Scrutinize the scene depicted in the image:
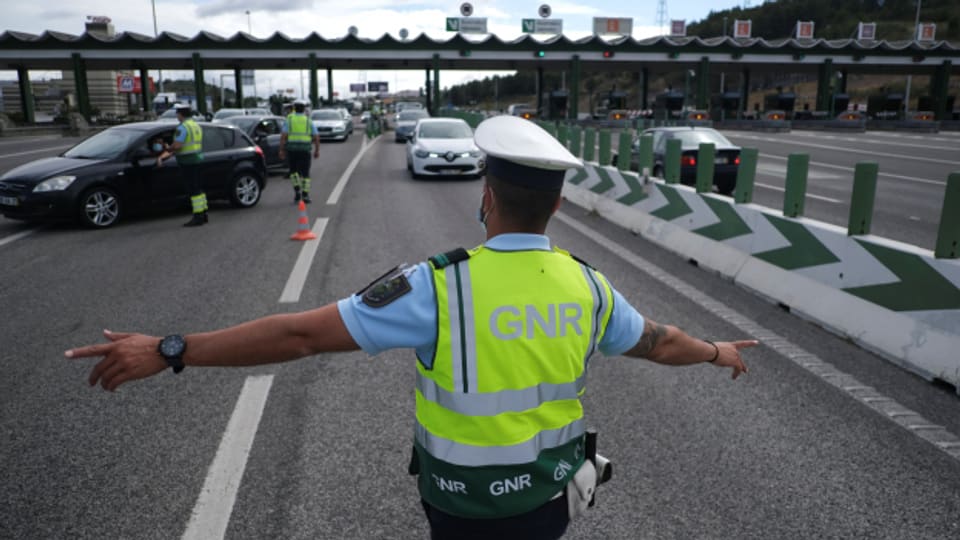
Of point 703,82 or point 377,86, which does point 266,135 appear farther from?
point 377,86

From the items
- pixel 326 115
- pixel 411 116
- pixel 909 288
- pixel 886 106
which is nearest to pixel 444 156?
pixel 909 288

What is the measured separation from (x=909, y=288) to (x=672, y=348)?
4359 millimetres

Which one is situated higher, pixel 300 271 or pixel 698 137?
pixel 698 137

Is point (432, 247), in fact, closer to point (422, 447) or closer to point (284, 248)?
point (284, 248)

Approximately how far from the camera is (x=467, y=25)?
57.6 meters

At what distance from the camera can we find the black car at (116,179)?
11320mm

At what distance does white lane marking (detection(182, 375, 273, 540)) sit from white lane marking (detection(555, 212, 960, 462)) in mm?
3870

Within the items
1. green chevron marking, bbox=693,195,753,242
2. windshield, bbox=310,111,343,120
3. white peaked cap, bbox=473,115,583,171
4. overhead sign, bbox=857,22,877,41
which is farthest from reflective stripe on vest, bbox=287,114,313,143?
overhead sign, bbox=857,22,877,41

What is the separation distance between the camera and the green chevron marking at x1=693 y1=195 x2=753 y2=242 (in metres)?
8.41

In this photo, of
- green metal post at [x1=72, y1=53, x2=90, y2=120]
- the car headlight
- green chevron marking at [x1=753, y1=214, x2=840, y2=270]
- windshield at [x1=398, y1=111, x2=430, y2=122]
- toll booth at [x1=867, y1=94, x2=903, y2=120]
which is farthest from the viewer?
toll booth at [x1=867, y1=94, x2=903, y2=120]

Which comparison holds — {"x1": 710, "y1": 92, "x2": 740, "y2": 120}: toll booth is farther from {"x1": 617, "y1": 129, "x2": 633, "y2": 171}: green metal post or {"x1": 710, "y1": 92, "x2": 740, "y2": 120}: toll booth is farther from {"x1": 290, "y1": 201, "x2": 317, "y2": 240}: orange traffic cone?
{"x1": 290, "y1": 201, "x2": 317, "y2": 240}: orange traffic cone

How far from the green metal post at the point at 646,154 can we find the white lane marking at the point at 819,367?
10.1 feet

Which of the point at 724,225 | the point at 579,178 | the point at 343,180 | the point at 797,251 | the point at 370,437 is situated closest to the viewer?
the point at 370,437

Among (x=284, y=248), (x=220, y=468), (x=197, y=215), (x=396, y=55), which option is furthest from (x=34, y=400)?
(x=396, y=55)
